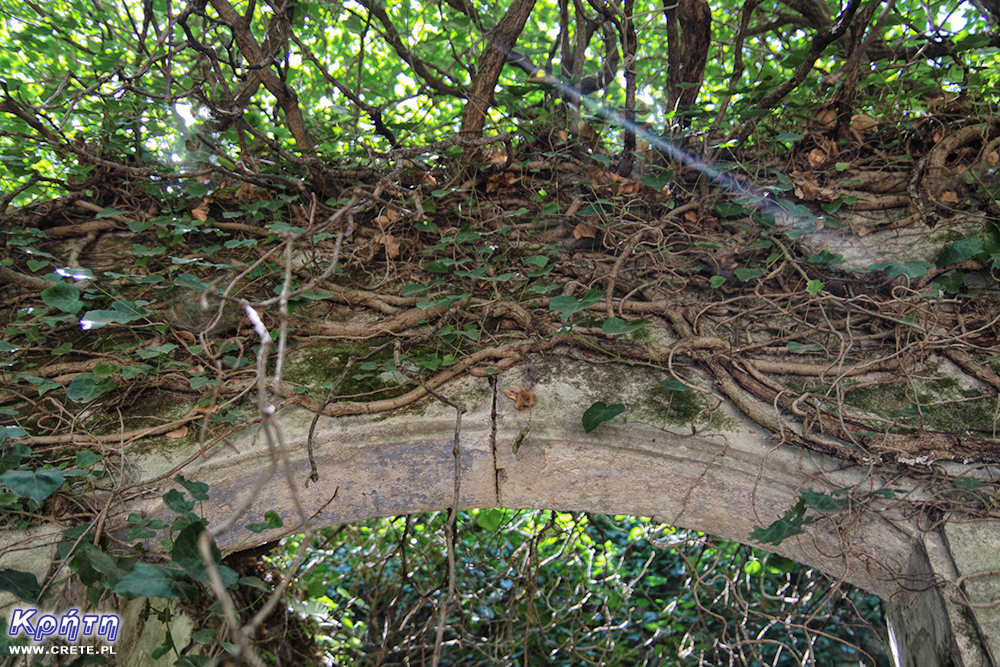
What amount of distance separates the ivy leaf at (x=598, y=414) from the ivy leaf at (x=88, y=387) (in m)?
1.40

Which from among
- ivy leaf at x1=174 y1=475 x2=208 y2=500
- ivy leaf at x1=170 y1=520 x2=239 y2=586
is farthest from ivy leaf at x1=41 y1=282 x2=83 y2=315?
ivy leaf at x1=170 y1=520 x2=239 y2=586

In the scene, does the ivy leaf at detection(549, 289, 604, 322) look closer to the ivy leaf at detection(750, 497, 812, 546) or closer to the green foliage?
the ivy leaf at detection(750, 497, 812, 546)

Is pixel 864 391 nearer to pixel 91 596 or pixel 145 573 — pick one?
pixel 145 573

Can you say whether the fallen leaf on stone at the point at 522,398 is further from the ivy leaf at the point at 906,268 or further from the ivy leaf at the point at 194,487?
the ivy leaf at the point at 906,268

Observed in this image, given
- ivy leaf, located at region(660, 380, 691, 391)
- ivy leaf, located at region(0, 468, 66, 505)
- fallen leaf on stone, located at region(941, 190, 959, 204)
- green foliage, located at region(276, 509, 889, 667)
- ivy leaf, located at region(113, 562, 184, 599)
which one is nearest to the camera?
ivy leaf, located at region(113, 562, 184, 599)

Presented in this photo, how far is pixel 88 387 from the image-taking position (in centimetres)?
158

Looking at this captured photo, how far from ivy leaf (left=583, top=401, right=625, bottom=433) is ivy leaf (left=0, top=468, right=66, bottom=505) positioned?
132cm

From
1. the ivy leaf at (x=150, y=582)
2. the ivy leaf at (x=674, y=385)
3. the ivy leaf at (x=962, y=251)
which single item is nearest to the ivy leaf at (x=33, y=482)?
the ivy leaf at (x=150, y=582)

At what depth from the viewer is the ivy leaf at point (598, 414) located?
1.45 meters

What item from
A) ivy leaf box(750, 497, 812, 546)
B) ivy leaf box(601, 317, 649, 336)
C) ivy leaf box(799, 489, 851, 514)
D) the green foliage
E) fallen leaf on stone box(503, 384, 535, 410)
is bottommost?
the green foliage

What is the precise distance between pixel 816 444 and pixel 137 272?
244 centimetres

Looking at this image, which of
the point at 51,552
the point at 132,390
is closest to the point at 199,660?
the point at 51,552

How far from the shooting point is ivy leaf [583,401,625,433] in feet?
4.77

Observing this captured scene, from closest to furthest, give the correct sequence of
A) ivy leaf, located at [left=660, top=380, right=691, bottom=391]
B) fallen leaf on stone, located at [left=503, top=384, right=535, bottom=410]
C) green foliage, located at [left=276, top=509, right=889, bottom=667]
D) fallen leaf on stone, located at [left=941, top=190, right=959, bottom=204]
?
ivy leaf, located at [left=660, top=380, right=691, bottom=391] → fallen leaf on stone, located at [left=503, top=384, right=535, bottom=410] → fallen leaf on stone, located at [left=941, top=190, right=959, bottom=204] → green foliage, located at [left=276, top=509, right=889, bottom=667]
